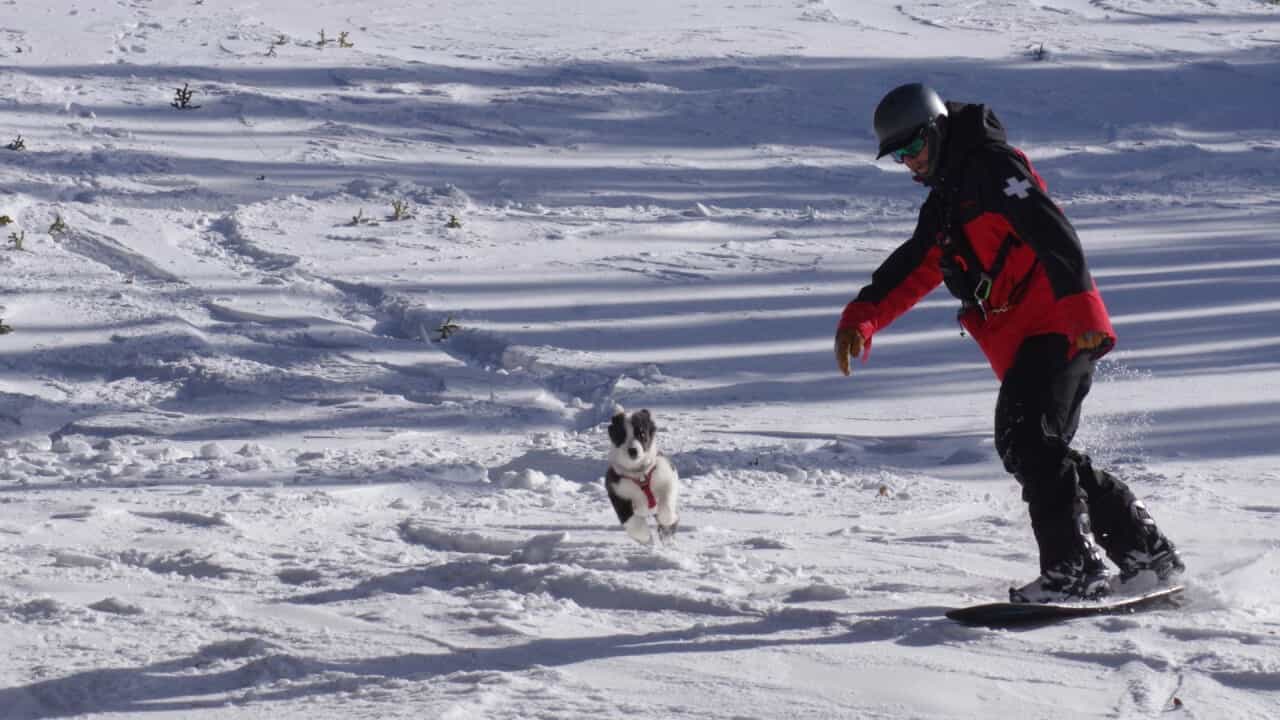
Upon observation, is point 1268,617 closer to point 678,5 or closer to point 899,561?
point 899,561

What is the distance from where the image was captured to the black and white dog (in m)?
5.27

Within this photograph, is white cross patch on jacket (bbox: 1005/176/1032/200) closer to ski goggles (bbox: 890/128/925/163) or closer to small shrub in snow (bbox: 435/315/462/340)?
ski goggles (bbox: 890/128/925/163)

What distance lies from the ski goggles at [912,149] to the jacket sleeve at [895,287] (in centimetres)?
33

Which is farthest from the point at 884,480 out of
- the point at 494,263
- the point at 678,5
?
the point at 678,5

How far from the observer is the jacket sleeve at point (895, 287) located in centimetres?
461

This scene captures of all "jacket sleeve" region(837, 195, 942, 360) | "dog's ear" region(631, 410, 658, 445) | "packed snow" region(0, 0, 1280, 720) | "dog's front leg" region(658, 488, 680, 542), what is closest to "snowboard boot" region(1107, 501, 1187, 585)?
"packed snow" region(0, 0, 1280, 720)

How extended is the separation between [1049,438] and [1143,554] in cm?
61

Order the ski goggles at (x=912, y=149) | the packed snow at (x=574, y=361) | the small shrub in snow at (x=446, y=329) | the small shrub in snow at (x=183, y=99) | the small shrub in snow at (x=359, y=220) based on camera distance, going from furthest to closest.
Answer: the small shrub in snow at (x=183, y=99) < the small shrub in snow at (x=359, y=220) < the small shrub in snow at (x=446, y=329) < the ski goggles at (x=912, y=149) < the packed snow at (x=574, y=361)

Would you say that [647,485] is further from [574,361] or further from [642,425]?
[574,361]

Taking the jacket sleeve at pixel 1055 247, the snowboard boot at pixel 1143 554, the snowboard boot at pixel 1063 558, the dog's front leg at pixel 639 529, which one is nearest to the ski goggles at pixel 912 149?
the jacket sleeve at pixel 1055 247

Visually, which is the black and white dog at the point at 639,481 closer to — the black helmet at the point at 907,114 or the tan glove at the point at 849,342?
the tan glove at the point at 849,342

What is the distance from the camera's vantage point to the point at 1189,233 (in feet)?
36.9

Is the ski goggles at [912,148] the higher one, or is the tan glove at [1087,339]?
the ski goggles at [912,148]

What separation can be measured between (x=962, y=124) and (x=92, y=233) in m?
7.85
